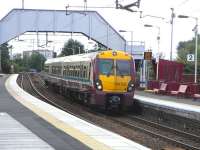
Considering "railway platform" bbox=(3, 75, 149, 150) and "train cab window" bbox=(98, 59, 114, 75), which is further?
"train cab window" bbox=(98, 59, 114, 75)

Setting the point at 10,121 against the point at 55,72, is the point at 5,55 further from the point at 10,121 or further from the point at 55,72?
the point at 10,121

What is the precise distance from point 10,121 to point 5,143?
19.6ft

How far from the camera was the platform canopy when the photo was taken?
72000mm

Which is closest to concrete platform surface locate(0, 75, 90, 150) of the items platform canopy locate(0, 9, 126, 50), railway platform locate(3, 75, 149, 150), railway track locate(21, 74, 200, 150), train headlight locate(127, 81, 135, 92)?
railway platform locate(3, 75, 149, 150)

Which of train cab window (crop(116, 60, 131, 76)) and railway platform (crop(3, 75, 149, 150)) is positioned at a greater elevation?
train cab window (crop(116, 60, 131, 76))

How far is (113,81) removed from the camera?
28.8 metres

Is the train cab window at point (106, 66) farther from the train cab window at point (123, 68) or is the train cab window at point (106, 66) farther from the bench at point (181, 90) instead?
the bench at point (181, 90)

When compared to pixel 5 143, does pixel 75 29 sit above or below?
above

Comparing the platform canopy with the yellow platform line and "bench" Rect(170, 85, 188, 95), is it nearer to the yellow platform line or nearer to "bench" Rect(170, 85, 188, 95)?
"bench" Rect(170, 85, 188, 95)

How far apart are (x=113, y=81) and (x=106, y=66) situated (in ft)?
3.07

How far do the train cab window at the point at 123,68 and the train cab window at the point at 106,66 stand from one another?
0.96 feet

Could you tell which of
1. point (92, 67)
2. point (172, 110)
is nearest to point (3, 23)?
point (92, 67)

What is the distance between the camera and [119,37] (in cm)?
7556

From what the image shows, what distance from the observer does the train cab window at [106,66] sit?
→ 2906cm
